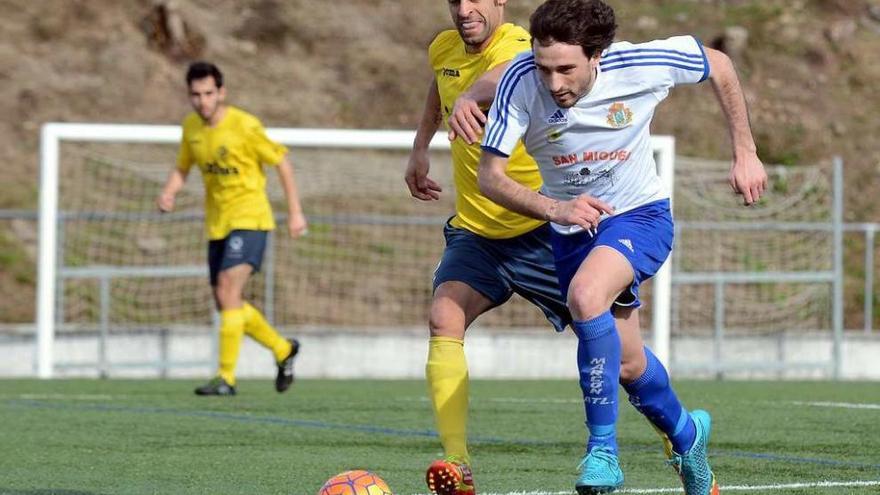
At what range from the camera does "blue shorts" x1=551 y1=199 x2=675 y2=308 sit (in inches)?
206

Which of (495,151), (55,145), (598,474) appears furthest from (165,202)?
(598,474)

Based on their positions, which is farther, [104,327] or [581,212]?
[104,327]

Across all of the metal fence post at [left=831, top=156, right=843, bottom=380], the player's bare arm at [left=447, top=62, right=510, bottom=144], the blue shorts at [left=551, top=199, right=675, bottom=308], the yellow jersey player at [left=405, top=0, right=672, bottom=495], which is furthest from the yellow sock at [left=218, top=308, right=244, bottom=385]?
the metal fence post at [left=831, top=156, right=843, bottom=380]

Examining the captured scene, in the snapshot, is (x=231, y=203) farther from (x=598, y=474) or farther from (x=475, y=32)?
(x=598, y=474)

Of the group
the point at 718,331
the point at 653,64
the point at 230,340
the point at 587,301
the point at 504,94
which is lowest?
the point at 718,331

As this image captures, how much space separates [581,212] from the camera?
197 inches

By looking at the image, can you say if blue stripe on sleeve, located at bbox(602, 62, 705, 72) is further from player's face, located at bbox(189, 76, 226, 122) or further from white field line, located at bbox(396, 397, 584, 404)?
player's face, located at bbox(189, 76, 226, 122)

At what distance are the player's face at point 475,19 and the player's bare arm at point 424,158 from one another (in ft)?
0.67

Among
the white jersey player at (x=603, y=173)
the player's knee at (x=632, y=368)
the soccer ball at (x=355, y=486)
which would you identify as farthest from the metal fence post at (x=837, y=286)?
the soccer ball at (x=355, y=486)

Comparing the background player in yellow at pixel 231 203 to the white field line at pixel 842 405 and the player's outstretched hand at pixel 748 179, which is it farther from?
the player's outstretched hand at pixel 748 179

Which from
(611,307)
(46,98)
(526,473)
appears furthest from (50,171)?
(46,98)

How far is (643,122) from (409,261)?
14.2 meters

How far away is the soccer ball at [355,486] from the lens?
16.2 ft

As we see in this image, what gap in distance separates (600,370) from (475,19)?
1.53 metres
